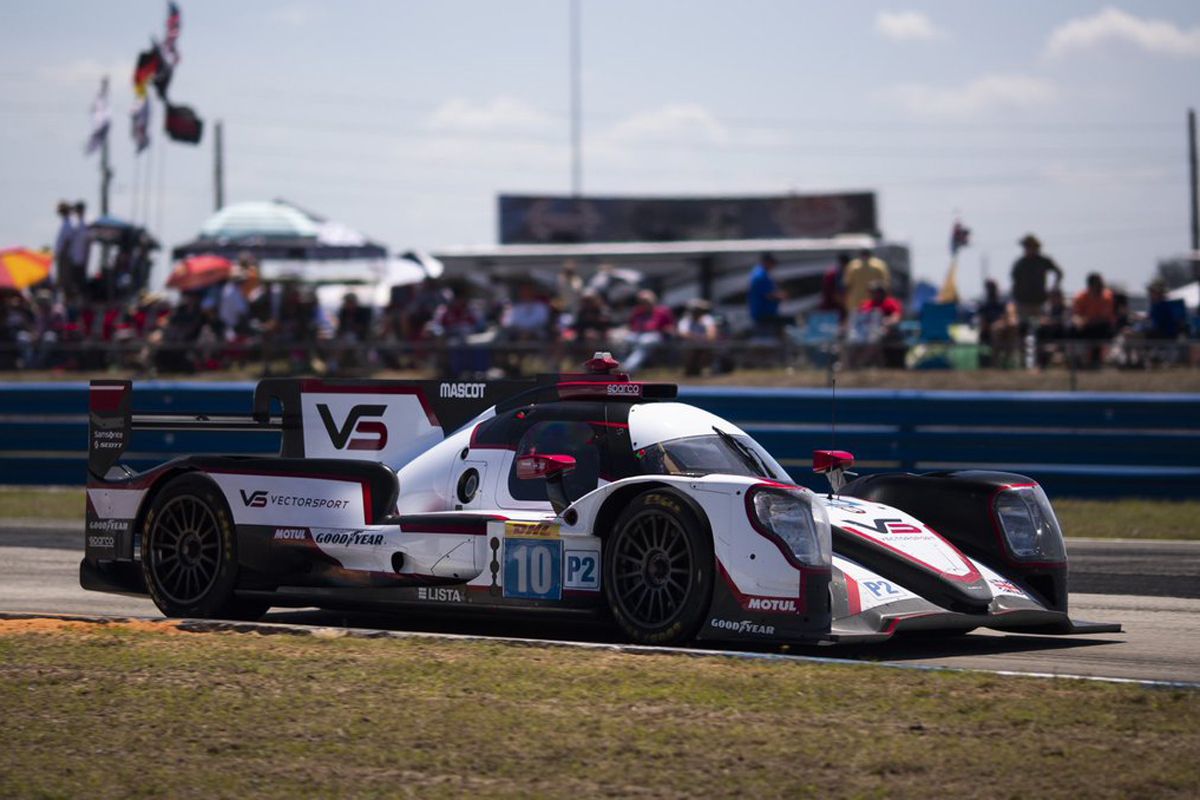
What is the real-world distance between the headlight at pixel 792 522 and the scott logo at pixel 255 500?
2.77 m

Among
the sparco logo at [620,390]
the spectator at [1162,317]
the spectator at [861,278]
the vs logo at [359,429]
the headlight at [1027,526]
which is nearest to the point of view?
the headlight at [1027,526]

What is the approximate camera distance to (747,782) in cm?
511

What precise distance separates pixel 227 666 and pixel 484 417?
88.5 inches

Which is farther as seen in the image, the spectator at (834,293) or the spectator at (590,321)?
the spectator at (834,293)

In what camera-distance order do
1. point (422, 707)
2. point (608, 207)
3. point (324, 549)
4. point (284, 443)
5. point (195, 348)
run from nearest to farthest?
1. point (422, 707)
2. point (324, 549)
3. point (284, 443)
4. point (195, 348)
5. point (608, 207)

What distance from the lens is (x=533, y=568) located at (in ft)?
26.0

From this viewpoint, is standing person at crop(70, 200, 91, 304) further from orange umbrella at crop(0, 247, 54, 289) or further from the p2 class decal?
the p2 class decal

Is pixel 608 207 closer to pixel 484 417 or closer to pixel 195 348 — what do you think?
pixel 195 348

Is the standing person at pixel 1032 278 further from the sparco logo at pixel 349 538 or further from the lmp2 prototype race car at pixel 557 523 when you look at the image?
the sparco logo at pixel 349 538

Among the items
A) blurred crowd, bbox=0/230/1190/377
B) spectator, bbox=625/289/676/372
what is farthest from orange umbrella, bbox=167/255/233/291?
spectator, bbox=625/289/676/372

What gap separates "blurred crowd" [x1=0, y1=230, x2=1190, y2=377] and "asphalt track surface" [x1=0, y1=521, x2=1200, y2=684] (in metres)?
7.72

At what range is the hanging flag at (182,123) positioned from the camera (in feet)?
105

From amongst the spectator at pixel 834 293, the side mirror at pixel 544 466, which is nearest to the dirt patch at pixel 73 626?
the side mirror at pixel 544 466

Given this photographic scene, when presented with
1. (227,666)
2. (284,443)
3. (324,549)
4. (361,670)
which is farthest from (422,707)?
(284,443)
